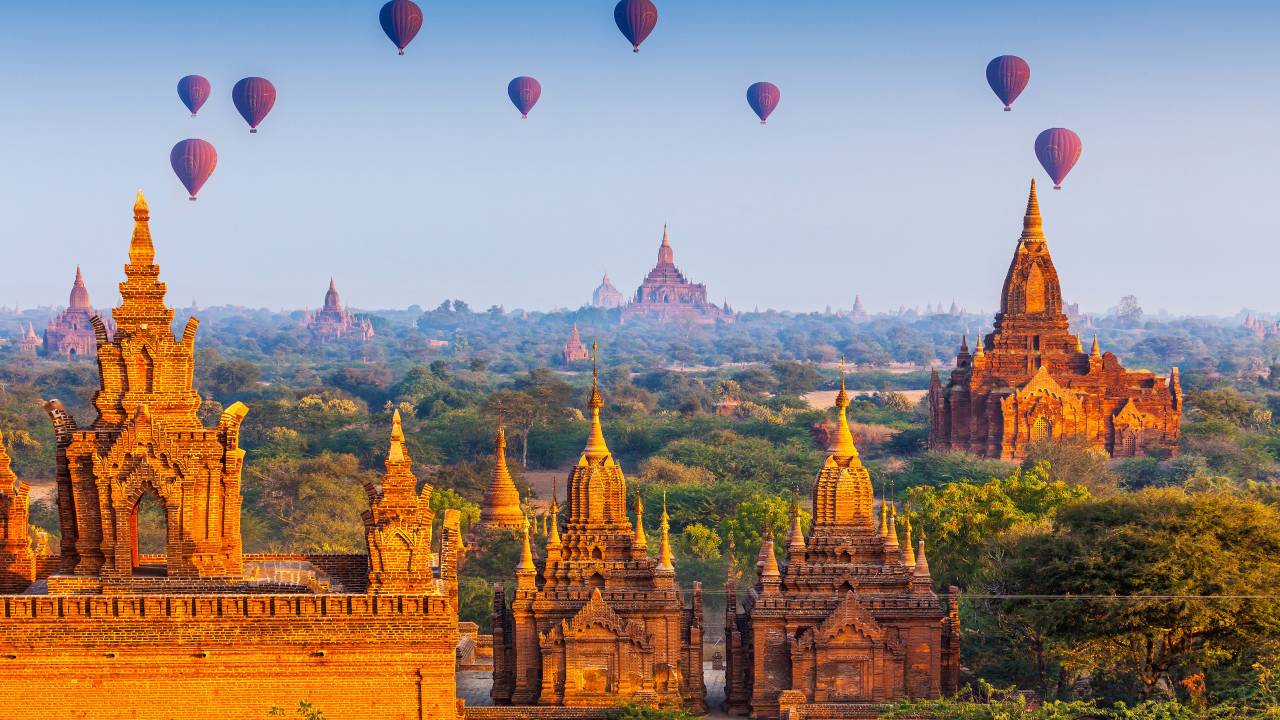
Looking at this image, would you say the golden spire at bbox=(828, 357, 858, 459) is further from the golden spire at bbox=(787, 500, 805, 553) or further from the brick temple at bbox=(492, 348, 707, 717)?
the brick temple at bbox=(492, 348, 707, 717)

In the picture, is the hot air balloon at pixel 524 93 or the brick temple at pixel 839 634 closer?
the brick temple at pixel 839 634

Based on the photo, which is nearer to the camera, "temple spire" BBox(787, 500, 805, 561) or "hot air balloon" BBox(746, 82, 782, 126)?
"temple spire" BBox(787, 500, 805, 561)

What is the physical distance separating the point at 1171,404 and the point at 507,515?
1810 inches

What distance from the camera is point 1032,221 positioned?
85188 mm

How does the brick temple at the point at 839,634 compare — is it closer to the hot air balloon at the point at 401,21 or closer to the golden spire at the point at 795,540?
the golden spire at the point at 795,540

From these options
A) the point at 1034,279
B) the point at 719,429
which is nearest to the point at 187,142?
the point at 719,429

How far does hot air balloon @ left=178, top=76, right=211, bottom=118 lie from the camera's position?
12812 centimetres

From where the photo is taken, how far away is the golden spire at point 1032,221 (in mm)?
84750

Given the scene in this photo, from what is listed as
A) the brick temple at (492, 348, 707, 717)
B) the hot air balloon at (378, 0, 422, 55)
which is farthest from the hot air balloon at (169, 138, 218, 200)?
the brick temple at (492, 348, 707, 717)

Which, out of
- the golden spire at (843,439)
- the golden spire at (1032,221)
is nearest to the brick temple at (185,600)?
the golden spire at (843,439)

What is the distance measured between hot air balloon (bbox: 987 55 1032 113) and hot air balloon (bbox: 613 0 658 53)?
72.8ft

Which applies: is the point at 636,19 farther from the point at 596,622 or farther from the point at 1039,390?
the point at 596,622

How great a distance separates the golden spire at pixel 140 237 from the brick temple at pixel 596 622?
8.42 meters

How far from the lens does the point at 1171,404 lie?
89.1m
